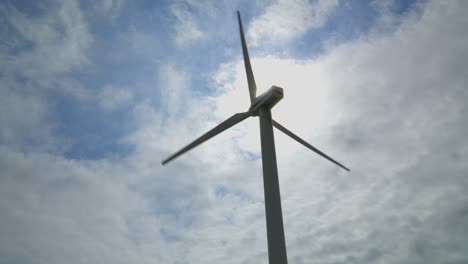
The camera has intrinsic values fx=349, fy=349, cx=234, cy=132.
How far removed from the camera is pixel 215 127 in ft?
128

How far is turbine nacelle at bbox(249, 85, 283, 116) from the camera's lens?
111ft

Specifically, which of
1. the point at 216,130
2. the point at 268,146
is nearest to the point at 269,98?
the point at 268,146

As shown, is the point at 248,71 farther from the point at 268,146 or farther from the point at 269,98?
the point at 268,146

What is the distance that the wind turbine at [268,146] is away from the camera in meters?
Result: 27.8

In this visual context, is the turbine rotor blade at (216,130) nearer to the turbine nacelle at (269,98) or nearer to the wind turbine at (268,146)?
the wind turbine at (268,146)

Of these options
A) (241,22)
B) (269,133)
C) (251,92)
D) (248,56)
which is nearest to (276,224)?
(269,133)

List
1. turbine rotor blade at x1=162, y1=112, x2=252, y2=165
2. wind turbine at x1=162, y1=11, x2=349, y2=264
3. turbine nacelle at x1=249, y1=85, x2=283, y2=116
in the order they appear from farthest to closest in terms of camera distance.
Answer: turbine rotor blade at x1=162, y1=112, x2=252, y2=165, turbine nacelle at x1=249, y1=85, x2=283, y2=116, wind turbine at x1=162, y1=11, x2=349, y2=264

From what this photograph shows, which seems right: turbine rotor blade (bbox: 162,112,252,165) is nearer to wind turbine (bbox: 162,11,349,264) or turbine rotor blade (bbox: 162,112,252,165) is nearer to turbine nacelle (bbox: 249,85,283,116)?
→ wind turbine (bbox: 162,11,349,264)

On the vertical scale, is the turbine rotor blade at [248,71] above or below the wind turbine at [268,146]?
above

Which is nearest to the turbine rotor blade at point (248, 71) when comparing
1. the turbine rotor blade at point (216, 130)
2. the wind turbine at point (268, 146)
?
the wind turbine at point (268, 146)

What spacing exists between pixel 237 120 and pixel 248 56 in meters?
9.24

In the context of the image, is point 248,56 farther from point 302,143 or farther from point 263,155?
point 263,155

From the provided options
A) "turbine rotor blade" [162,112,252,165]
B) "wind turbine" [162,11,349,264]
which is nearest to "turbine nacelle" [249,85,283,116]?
"wind turbine" [162,11,349,264]

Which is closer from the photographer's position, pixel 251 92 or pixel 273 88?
pixel 273 88
